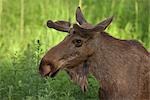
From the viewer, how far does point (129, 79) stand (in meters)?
5.55

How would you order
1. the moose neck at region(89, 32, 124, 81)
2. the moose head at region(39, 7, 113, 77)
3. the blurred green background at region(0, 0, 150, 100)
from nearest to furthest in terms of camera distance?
the moose head at region(39, 7, 113, 77), the moose neck at region(89, 32, 124, 81), the blurred green background at region(0, 0, 150, 100)

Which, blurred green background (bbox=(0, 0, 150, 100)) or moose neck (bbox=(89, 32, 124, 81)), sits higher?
blurred green background (bbox=(0, 0, 150, 100))

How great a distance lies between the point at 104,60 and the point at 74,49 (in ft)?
0.86

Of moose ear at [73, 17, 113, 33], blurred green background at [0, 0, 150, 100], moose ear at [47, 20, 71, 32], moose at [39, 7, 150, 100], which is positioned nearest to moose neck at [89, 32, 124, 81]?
moose at [39, 7, 150, 100]

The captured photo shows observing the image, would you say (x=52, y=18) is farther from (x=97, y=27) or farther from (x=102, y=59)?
(x=97, y=27)

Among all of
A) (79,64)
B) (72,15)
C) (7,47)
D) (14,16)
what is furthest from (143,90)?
(14,16)

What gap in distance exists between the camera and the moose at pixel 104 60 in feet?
17.5

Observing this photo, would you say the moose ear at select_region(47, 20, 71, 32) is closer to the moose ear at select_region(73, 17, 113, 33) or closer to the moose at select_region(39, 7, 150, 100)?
the moose at select_region(39, 7, 150, 100)

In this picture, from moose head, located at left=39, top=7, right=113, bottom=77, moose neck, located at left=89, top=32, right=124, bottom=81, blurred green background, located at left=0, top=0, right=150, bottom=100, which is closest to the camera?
moose head, located at left=39, top=7, right=113, bottom=77

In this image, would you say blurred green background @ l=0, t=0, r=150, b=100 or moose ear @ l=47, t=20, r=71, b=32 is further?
blurred green background @ l=0, t=0, r=150, b=100

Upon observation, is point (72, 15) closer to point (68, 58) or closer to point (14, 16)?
point (14, 16)

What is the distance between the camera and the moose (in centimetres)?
535

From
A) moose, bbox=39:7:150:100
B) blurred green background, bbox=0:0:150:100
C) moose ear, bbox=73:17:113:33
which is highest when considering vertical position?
blurred green background, bbox=0:0:150:100

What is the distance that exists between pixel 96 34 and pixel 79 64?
0.26m
